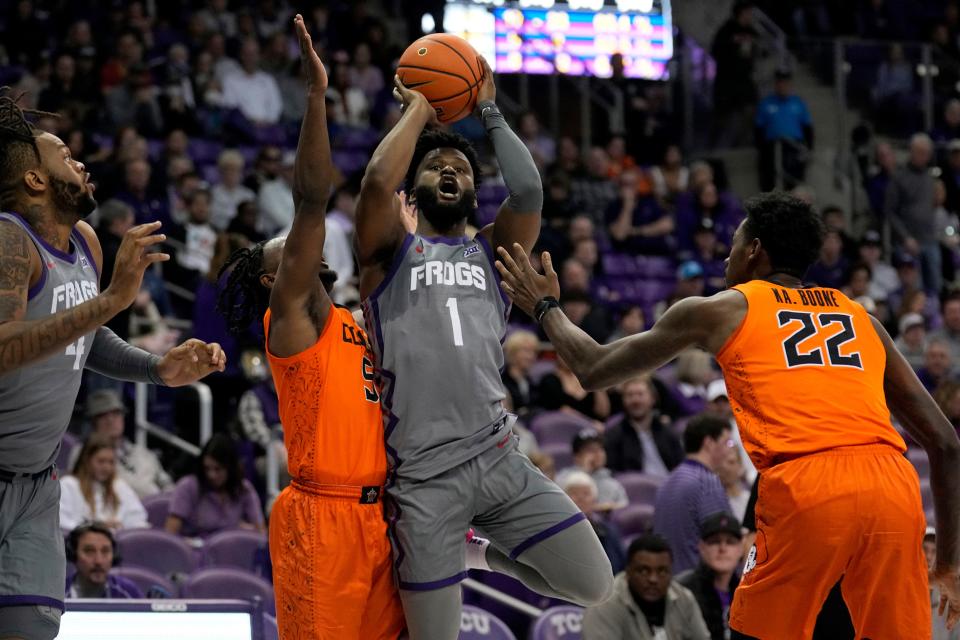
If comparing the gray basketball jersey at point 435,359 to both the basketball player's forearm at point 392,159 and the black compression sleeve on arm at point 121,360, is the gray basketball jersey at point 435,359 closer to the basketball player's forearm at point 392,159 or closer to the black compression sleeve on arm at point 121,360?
the basketball player's forearm at point 392,159

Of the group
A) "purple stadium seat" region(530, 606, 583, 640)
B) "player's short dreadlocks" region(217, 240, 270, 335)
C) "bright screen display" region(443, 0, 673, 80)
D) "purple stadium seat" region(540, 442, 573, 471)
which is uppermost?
"bright screen display" region(443, 0, 673, 80)

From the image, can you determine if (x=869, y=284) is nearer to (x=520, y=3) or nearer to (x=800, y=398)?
(x=520, y=3)

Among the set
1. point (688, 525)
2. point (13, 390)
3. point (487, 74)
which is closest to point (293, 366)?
point (13, 390)

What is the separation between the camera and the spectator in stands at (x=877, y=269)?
50.0 feet

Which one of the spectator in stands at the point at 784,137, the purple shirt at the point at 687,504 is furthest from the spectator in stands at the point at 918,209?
the purple shirt at the point at 687,504

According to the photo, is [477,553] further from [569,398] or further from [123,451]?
[569,398]

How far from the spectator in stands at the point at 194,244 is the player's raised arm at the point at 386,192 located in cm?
685

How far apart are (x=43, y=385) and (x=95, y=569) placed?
10.2ft

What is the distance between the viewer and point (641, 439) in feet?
35.3

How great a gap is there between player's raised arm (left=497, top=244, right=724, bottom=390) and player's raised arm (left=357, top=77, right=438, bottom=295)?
1.41 ft

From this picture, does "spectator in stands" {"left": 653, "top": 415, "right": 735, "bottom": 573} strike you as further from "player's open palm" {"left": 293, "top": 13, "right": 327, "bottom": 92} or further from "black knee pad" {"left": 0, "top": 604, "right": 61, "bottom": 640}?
"black knee pad" {"left": 0, "top": 604, "right": 61, "bottom": 640}

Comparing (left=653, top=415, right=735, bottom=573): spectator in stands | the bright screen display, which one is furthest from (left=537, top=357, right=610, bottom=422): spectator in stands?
the bright screen display

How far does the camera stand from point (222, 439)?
9.22 meters

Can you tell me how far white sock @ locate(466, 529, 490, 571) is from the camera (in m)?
5.57
